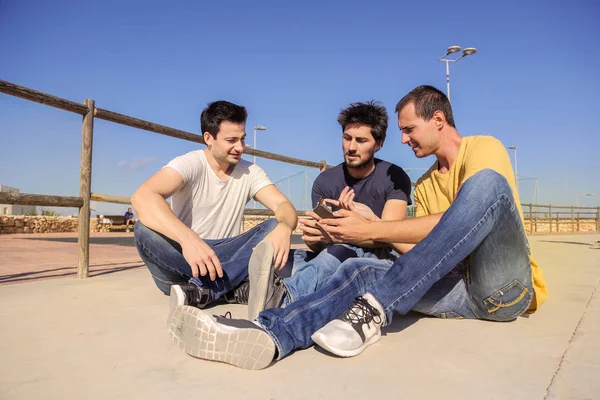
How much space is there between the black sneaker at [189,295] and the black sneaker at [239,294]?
190 mm

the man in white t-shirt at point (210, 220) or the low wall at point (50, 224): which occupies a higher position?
the man in white t-shirt at point (210, 220)

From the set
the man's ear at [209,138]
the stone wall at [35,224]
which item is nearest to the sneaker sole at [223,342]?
the man's ear at [209,138]

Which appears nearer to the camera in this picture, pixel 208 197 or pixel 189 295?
pixel 189 295

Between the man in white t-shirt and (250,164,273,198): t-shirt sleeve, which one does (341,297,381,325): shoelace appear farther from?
(250,164,273,198): t-shirt sleeve

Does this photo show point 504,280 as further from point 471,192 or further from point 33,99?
point 33,99

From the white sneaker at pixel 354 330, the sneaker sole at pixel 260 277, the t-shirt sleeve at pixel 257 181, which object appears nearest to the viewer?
the white sneaker at pixel 354 330

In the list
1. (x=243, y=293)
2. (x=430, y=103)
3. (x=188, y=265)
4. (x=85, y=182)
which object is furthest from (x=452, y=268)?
(x=85, y=182)

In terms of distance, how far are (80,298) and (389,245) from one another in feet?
5.51

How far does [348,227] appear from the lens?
1.84 meters

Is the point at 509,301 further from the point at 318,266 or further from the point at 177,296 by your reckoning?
the point at 177,296

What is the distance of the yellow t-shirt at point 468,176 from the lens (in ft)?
5.47

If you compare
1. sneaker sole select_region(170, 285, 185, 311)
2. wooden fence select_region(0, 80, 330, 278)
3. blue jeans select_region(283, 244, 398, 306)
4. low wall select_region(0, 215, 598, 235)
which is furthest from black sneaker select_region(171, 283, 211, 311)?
low wall select_region(0, 215, 598, 235)

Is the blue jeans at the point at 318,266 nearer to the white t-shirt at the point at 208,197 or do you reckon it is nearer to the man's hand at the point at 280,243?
the man's hand at the point at 280,243

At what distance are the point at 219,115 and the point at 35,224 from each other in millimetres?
16860
